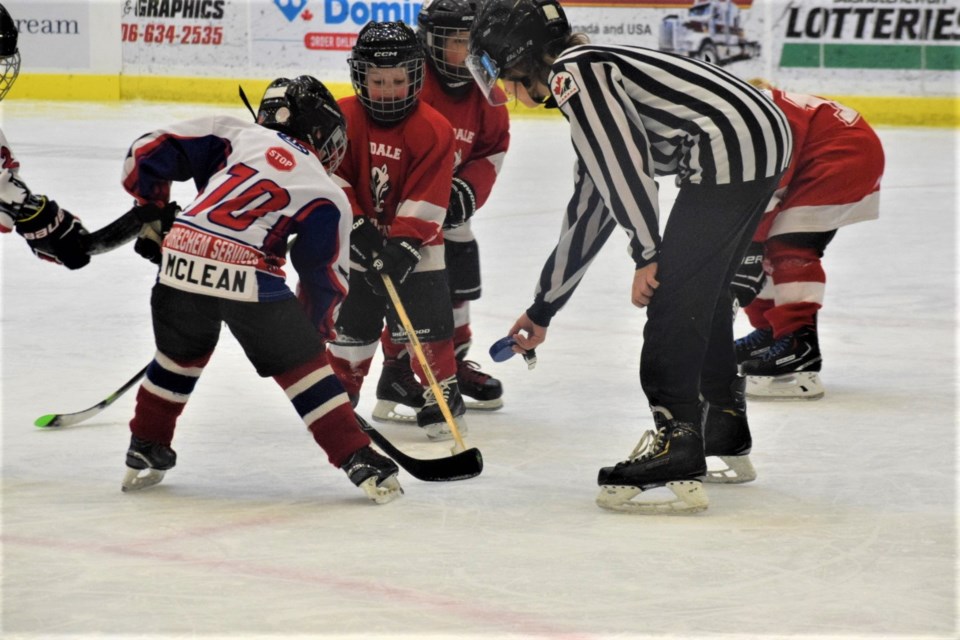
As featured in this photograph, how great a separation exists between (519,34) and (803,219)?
1316 millimetres

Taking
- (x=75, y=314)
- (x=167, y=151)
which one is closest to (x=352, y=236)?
(x=167, y=151)

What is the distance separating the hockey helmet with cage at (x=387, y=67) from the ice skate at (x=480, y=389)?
67 cm

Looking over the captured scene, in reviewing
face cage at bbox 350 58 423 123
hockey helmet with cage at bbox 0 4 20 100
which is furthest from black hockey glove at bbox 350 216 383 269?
hockey helmet with cage at bbox 0 4 20 100

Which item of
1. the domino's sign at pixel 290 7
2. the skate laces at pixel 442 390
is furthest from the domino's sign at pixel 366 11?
the skate laces at pixel 442 390

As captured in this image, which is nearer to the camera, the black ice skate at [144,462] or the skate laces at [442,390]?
the black ice skate at [144,462]

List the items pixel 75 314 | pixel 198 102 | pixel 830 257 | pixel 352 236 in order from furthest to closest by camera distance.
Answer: pixel 198 102, pixel 830 257, pixel 75 314, pixel 352 236

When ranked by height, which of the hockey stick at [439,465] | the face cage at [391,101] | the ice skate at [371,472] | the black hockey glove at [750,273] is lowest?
the hockey stick at [439,465]

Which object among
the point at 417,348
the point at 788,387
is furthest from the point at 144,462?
the point at 788,387

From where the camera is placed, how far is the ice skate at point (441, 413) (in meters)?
3.05

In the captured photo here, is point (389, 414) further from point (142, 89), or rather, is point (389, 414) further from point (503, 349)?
point (142, 89)

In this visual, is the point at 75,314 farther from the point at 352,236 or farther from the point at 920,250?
the point at 920,250

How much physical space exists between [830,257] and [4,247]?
310cm

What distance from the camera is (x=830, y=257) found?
17.2 ft

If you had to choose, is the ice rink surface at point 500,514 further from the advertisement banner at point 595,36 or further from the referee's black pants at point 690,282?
the advertisement banner at point 595,36
